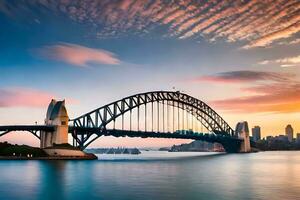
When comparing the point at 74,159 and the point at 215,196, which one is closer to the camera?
the point at 215,196

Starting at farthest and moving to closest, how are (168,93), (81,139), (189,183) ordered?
(168,93), (81,139), (189,183)

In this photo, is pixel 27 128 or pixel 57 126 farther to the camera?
pixel 57 126

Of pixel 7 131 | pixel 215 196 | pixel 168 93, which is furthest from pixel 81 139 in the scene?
pixel 215 196

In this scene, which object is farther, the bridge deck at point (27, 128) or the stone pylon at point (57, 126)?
the stone pylon at point (57, 126)

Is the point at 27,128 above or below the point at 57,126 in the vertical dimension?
below

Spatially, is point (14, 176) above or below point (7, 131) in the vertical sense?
below

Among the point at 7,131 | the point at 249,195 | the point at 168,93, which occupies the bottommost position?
the point at 249,195

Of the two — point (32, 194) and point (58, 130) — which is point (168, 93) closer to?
point (58, 130)

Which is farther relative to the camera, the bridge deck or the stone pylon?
the stone pylon
